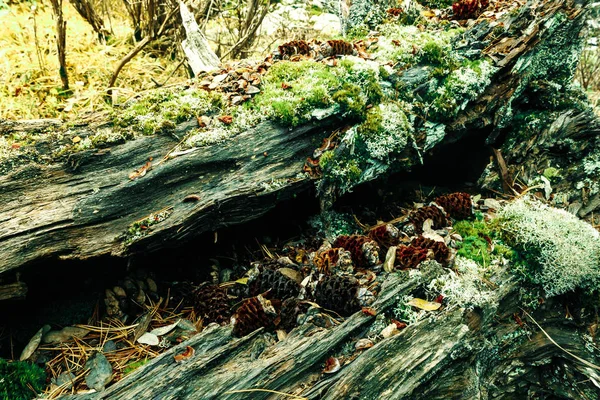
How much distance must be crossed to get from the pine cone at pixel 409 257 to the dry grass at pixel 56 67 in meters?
3.40

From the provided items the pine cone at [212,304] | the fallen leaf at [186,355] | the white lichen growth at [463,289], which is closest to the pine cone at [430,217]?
the white lichen growth at [463,289]

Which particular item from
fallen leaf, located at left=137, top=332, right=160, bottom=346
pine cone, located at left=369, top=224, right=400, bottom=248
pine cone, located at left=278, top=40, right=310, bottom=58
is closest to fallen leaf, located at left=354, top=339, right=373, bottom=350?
pine cone, located at left=369, top=224, right=400, bottom=248

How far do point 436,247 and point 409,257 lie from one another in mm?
258

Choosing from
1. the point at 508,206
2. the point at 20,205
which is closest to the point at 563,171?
the point at 508,206

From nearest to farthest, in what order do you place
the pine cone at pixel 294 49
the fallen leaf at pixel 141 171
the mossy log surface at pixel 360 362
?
the mossy log surface at pixel 360 362, the fallen leaf at pixel 141 171, the pine cone at pixel 294 49

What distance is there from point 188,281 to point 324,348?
5.12 ft

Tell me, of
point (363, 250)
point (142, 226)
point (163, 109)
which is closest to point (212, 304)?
point (142, 226)

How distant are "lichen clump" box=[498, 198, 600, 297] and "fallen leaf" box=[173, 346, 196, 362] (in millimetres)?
2550

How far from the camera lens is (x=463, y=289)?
3031 mm

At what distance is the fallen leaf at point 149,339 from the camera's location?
123 inches

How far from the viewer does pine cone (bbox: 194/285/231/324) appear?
3174 millimetres

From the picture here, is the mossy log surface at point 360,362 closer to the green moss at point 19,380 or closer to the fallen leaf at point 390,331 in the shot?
the fallen leaf at point 390,331

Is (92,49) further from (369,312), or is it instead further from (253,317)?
(369,312)

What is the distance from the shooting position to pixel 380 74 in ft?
13.6
